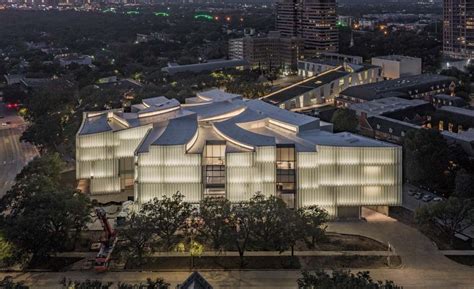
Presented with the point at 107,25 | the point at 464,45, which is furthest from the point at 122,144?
the point at 107,25

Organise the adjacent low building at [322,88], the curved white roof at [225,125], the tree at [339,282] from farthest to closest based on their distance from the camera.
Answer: the adjacent low building at [322,88] < the curved white roof at [225,125] < the tree at [339,282]

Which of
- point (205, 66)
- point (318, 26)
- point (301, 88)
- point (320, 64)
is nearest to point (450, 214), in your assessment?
point (301, 88)

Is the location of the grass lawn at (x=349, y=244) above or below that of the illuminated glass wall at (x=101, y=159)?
below

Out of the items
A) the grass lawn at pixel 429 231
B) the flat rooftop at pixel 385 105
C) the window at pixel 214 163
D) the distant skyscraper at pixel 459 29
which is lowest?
the grass lawn at pixel 429 231

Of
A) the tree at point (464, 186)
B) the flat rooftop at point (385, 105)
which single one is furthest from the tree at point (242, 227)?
the flat rooftop at point (385, 105)

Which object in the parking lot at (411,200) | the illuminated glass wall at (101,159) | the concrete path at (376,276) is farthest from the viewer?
the illuminated glass wall at (101,159)

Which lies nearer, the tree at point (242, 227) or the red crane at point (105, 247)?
the red crane at point (105, 247)

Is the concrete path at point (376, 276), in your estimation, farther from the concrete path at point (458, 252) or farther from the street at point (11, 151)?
the street at point (11, 151)
